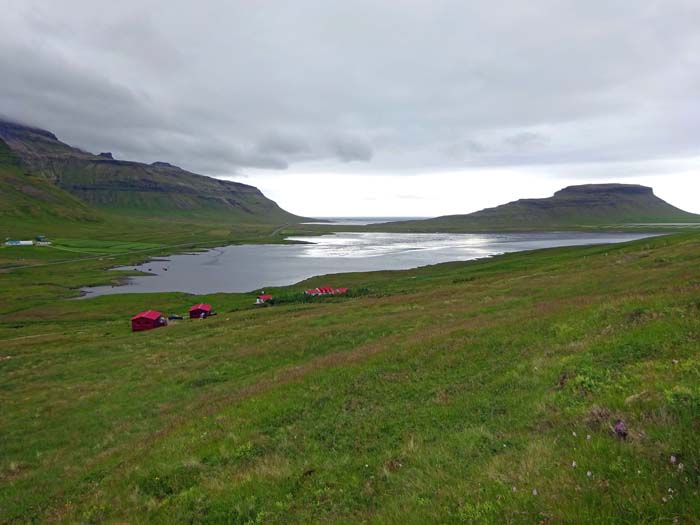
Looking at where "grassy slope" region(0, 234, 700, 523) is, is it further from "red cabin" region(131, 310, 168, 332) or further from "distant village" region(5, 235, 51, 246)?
"distant village" region(5, 235, 51, 246)

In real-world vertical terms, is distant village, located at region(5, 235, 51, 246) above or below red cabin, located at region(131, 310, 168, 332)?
above

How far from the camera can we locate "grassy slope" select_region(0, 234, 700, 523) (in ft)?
20.6

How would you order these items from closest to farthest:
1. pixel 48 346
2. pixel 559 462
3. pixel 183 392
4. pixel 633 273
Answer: pixel 559 462 → pixel 183 392 → pixel 633 273 → pixel 48 346

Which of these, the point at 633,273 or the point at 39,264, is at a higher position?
the point at 633,273

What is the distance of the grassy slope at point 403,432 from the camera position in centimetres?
627

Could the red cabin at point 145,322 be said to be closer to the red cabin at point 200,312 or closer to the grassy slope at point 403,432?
the red cabin at point 200,312

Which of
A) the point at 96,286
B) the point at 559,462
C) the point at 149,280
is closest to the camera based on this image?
the point at 559,462

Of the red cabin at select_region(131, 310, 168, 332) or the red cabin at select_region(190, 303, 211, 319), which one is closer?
the red cabin at select_region(131, 310, 168, 332)

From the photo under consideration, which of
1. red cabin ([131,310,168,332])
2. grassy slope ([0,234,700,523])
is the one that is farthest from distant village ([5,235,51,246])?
grassy slope ([0,234,700,523])

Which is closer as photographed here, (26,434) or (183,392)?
(26,434)

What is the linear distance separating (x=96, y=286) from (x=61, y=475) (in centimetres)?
10454

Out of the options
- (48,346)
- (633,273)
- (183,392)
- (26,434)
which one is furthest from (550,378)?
(48,346)

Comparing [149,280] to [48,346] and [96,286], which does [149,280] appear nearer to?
[96,286]

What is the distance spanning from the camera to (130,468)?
11.7m
